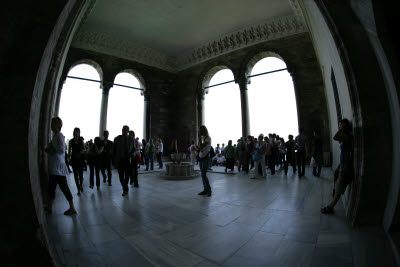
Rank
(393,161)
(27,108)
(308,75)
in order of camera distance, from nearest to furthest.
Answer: (27,108) → (393,161) → (308,75)

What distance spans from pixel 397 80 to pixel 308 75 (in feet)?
30.5

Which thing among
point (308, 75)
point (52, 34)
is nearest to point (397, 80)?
point (52, 34)

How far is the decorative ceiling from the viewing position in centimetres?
948

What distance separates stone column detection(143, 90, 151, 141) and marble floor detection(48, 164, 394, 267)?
10.5 metres

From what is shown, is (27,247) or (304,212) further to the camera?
(304,212)

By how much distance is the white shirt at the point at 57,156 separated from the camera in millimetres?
2760

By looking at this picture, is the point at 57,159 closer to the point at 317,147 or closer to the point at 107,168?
the point at 107,168

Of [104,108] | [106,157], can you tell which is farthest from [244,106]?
[104,108]

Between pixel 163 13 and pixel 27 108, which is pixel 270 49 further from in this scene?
pixel 27 108

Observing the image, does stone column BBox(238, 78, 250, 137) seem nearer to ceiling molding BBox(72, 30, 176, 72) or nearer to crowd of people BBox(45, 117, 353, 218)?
crowd of people BBox(45, 117, 353, 218)

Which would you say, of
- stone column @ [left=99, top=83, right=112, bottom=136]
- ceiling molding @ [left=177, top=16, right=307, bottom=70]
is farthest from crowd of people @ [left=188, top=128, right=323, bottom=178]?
stone column @ [left=99, top=83, right=112, bottom=136]

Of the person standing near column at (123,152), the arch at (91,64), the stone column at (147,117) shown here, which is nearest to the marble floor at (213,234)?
the person standing near column at (123,152)

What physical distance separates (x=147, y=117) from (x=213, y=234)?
12996 mm

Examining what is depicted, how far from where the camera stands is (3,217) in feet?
4.00
